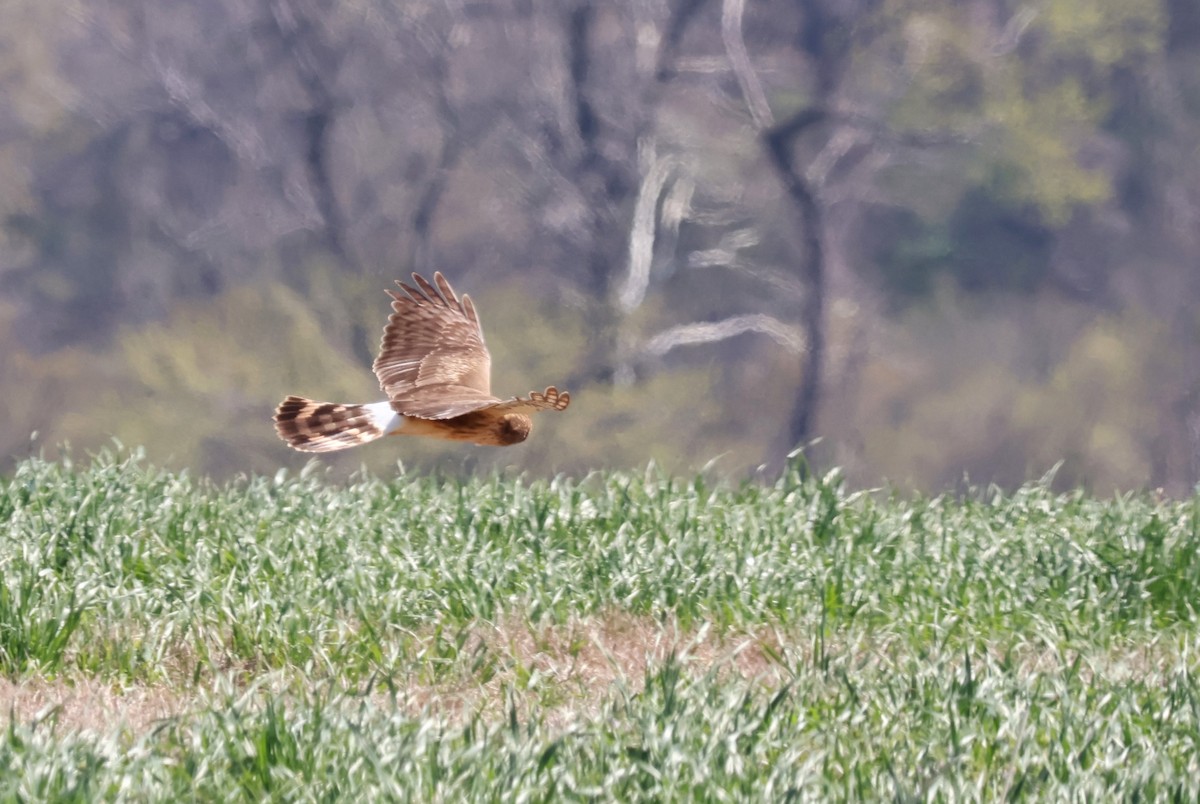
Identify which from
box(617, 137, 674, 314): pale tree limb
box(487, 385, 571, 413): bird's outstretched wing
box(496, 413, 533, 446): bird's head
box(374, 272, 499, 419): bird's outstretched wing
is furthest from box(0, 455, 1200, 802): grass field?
box(617, 137, 674, 314): pale tree limb

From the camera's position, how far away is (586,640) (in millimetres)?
4141

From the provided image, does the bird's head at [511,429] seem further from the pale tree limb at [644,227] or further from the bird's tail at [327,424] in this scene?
the pale tree limb at [644,227]

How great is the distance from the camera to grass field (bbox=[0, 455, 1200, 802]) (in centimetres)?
293

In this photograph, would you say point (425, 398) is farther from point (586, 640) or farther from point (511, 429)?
point (586, 640)

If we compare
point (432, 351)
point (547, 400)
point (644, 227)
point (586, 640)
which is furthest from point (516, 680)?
point (644, 227)

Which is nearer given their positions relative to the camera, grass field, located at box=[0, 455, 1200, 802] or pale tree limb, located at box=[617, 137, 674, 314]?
grass field, located at box=[0, 455, 1200, 802]

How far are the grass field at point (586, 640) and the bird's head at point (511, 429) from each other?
13.8 inches

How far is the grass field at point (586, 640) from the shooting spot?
115 inches

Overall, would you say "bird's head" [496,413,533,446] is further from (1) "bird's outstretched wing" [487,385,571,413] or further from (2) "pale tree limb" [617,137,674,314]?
(2) "pale tree limb" [617,137,674,314]

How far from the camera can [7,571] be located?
4254 millimetres

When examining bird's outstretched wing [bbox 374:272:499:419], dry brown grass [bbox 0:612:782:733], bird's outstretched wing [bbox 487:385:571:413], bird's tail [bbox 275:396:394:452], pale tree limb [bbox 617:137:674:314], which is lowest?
dry brown grass [bbox 0:612:782:733]

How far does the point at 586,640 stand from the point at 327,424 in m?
1.05

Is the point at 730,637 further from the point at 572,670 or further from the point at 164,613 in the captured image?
the point at 164,613

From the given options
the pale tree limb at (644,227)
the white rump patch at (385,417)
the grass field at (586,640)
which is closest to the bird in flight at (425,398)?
the white rump patch at (385,417)
